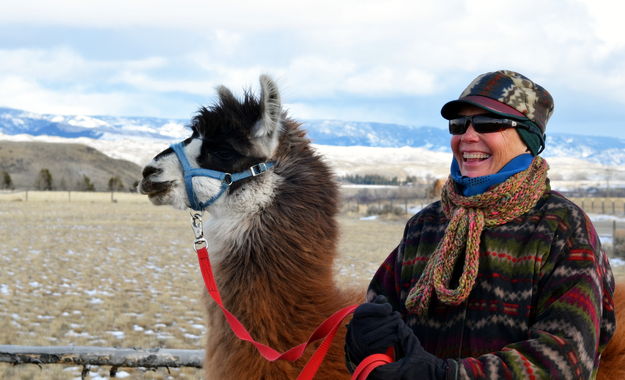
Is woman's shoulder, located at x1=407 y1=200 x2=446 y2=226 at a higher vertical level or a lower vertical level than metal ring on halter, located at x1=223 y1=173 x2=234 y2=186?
lower

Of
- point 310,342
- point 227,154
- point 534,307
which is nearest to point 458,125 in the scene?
point 534,307

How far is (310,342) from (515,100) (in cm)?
129

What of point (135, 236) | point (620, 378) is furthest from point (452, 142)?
point (135, 236)

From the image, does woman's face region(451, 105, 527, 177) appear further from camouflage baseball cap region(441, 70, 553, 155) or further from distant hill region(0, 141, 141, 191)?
distant hill region(0, 141, 141, 191)

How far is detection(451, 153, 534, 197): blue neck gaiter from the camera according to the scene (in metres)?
1.73

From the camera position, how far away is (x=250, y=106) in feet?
10.2

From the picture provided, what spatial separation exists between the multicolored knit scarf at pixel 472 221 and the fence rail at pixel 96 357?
9.03 feet

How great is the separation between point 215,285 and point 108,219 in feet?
83.6

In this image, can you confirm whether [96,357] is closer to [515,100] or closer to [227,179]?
[227,179]

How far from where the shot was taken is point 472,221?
1.71 m

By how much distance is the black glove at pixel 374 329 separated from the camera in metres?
1.62

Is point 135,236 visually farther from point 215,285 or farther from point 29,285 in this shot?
point 215,285

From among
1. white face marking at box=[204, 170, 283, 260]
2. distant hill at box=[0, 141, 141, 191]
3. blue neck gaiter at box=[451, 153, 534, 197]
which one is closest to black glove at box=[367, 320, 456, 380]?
blue neck gaiter at box=[451, 153, 534, 197]

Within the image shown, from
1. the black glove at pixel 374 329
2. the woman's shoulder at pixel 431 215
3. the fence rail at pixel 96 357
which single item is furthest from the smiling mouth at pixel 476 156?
the fence rail at pixel 96 357
